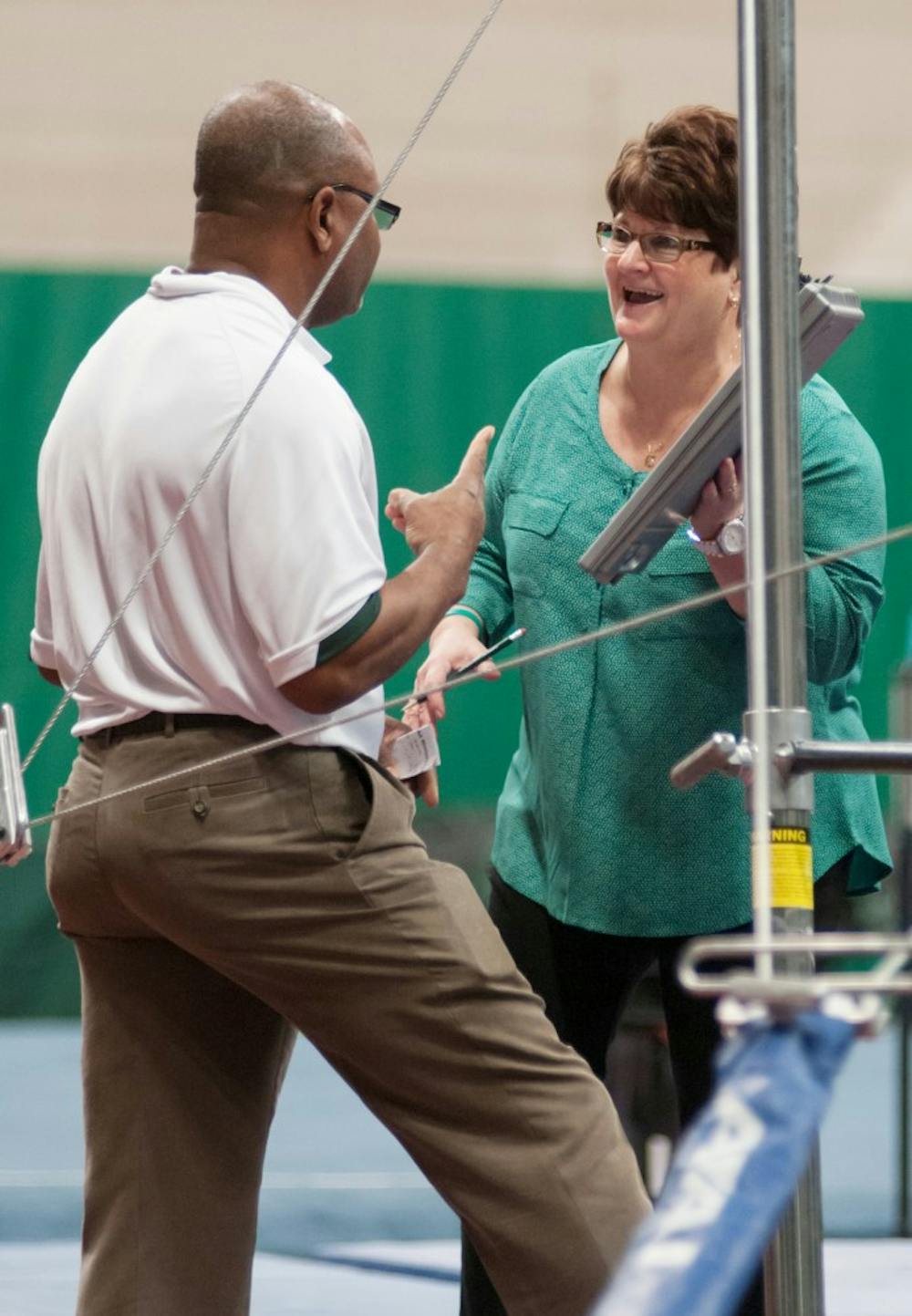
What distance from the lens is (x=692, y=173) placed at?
5.61ft

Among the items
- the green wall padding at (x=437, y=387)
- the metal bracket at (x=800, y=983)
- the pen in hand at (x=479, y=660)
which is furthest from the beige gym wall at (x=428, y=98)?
the metal bracket at (x=800, y=983)

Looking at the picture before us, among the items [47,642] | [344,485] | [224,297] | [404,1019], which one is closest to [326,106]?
[224,297]

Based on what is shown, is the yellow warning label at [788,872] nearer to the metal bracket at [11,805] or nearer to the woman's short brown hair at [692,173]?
the metal bracket at [11,805]

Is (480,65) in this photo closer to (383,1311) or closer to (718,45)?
(718,45)

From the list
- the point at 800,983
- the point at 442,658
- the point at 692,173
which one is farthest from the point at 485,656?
the point at 800,983

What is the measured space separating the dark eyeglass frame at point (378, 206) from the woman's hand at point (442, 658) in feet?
1.26

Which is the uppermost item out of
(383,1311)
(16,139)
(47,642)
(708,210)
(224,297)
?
(16,139)

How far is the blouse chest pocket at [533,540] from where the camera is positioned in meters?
1.78

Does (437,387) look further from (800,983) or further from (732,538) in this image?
(800,983)

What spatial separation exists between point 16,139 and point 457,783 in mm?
1482

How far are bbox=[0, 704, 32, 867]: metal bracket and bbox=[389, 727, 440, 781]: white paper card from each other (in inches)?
13.7

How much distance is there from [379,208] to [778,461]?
0.43m

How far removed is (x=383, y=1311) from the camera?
250cm

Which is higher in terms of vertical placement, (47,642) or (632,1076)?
(47,642)
